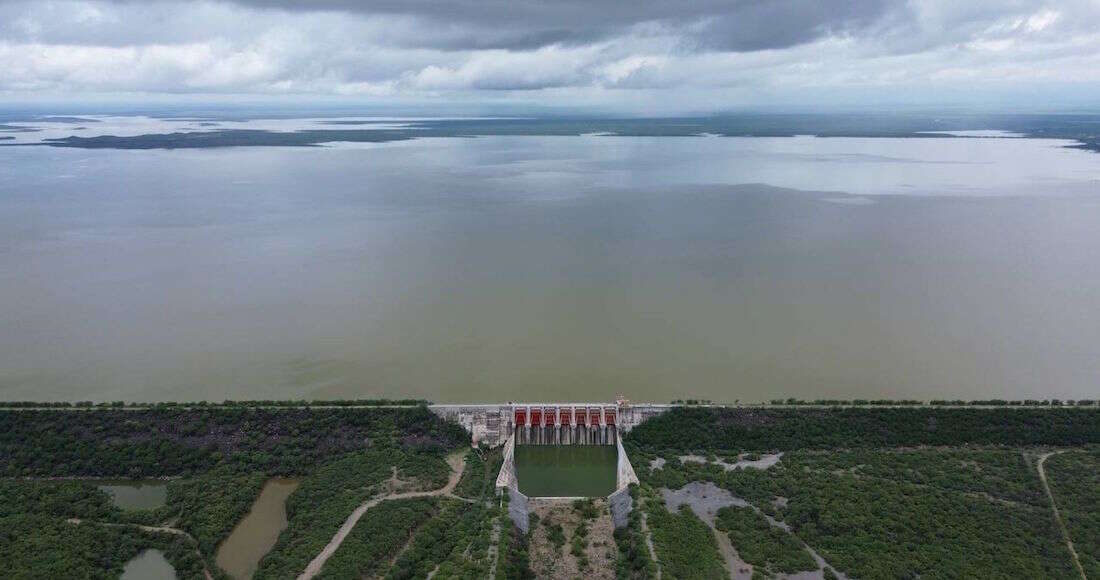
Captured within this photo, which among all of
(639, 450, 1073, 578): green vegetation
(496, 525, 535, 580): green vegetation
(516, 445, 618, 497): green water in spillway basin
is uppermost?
(639, 450, 1073, 578): green vegetation

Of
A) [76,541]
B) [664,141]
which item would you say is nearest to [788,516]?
[76,541]

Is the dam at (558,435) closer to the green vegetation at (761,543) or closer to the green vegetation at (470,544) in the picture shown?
the green vegetation at (470,544)

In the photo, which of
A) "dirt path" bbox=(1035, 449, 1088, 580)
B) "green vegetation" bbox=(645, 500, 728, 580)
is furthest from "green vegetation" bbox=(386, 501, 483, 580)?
"dirt path" bbox=(1035, 449, 1088, 580)

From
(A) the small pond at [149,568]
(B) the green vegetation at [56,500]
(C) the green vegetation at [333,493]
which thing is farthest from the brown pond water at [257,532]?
(B) the green vegetation at [56,500]

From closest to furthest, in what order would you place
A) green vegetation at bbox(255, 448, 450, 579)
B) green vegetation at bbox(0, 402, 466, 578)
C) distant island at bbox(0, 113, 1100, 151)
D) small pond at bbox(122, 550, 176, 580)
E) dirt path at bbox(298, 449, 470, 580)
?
dirt path at bbox(298, 449, 470, 580) → green vegetation at bbox(255, 448, 450, 579) → small pond at bbox(122, 550, 176, 580) → green vegetation at bbox(0, 402, 466, 578) → distant island at bbox(0, 113, 1100, 151)

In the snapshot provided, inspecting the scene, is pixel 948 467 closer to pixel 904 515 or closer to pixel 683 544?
pixel 904 515

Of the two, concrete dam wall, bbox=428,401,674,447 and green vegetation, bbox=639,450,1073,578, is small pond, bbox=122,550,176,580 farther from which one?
green vegetation, bbox=639,450,1073,578
